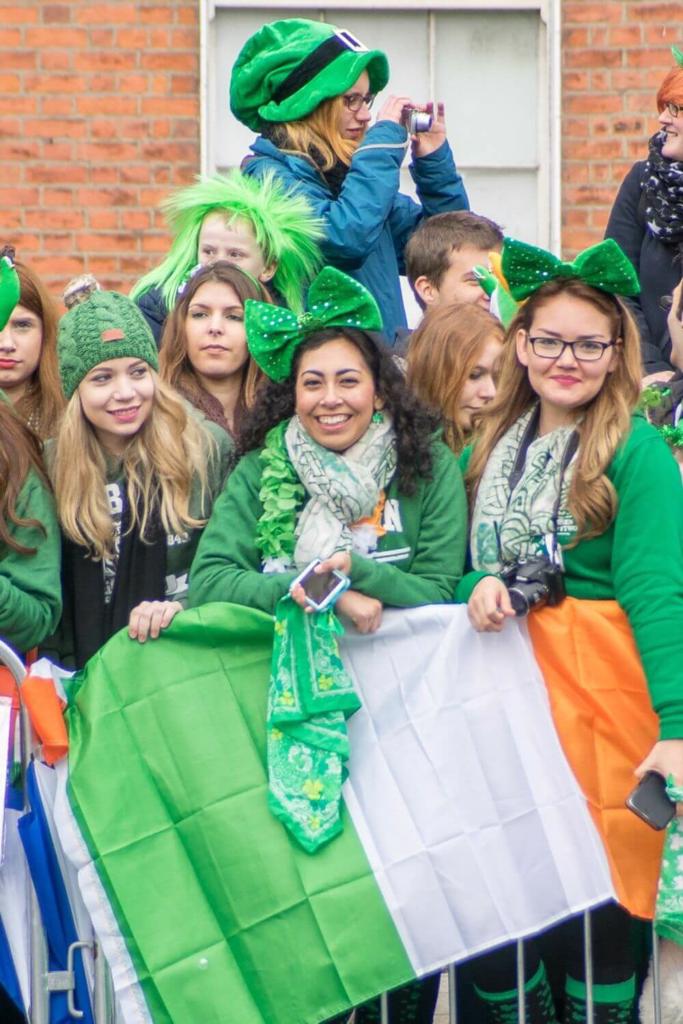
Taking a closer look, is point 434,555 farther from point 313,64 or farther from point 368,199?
point 313,64

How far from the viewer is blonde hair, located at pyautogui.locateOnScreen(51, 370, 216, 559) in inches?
191

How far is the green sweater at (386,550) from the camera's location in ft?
14.9

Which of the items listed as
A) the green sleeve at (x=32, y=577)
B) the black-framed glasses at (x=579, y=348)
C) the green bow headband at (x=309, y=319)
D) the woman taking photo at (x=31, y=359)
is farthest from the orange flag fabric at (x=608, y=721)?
the woman taking photo at (x=31, y=359)

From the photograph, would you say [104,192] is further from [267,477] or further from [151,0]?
[267,477]

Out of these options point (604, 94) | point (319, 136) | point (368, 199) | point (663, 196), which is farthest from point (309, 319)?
point (604, 94)

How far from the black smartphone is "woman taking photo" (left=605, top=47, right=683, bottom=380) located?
199 centimetres

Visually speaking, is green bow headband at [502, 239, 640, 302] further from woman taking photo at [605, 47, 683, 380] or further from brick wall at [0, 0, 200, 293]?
brick wall at [0, 0, 200, 293]

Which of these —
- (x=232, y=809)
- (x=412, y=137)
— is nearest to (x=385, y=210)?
(x=412, y=137)

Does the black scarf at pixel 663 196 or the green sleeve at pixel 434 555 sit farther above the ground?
the black scarf at pixel 663 196

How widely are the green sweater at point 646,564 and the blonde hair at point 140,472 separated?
31.5 inches

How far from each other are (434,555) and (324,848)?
780mm

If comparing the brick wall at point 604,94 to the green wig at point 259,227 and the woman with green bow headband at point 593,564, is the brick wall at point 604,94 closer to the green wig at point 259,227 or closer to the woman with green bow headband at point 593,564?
the green wig at point 259,227

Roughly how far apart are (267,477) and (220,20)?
16.4 feet

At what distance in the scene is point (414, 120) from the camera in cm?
629
